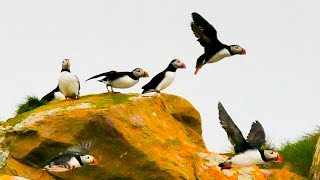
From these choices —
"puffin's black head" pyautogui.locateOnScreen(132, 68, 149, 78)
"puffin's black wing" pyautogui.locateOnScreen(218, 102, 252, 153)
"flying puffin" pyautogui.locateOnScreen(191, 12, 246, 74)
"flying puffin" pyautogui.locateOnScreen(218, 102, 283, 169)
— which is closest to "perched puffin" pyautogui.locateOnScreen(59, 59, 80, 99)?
"puffin's black head" pyautogui.locateOnScreen(132, 68, 149, 78)

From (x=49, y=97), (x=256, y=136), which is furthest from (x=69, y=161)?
(x=49, y=97)

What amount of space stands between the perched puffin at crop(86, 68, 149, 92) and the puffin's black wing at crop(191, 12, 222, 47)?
138 cm

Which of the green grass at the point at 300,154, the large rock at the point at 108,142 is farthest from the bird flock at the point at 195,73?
the green grass at the point at 300,154

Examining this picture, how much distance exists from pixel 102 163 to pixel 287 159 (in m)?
6.29

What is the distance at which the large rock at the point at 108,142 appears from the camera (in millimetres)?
15398

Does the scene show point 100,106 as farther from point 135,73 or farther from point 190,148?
point 190,148

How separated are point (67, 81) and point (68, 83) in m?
0.04

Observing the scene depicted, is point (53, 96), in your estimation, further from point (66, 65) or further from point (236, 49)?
point (236, 49)

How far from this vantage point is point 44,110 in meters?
16.4

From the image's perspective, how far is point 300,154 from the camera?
797 inches

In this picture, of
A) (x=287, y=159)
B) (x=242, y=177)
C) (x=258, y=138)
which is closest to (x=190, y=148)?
(x=242, y=177)

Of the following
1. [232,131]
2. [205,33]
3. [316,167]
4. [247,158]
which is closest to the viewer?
[232,131]

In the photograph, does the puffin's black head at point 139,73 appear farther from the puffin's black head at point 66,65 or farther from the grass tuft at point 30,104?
the grass tuft at point 30,104

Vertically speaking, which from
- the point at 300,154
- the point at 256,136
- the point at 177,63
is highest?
the point at 177,63
